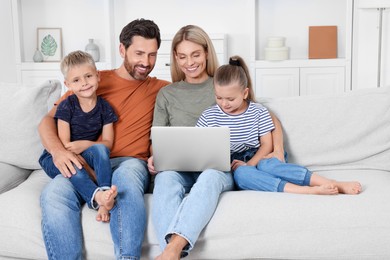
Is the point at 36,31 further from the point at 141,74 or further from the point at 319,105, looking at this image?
the point at 319,105

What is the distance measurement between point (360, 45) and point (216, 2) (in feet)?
4.61

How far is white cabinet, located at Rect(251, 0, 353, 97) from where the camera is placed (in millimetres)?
4828

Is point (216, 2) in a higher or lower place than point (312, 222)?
higher

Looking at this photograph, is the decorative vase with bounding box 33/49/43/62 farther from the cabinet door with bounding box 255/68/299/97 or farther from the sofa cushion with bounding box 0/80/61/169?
the sofa cushion with bounding box 0/80/61/169

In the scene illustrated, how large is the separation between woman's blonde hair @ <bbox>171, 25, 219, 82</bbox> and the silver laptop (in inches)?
21.4

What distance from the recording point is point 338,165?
2482mm

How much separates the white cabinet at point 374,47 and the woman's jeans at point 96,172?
2.54 metres

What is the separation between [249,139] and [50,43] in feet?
10.9

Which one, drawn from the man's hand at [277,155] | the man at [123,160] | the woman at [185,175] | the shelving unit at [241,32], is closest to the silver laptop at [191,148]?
the woman at [185,175]

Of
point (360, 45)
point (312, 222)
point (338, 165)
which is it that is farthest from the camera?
point (360, 45)

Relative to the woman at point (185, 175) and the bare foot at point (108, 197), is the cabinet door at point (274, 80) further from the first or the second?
the bare foot at point (108, 197)

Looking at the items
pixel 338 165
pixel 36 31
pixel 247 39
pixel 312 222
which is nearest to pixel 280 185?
pixel 312 222

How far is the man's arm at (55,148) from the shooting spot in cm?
217

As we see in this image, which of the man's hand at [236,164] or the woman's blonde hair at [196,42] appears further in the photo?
the woman's blonde hair at [196,42]
